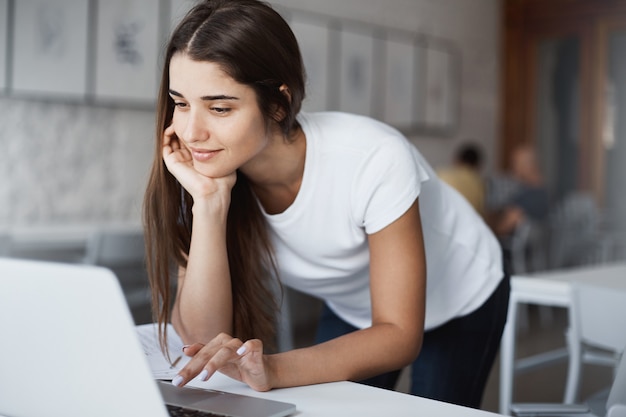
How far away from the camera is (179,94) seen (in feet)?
4.04

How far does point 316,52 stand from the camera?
573 centimetres

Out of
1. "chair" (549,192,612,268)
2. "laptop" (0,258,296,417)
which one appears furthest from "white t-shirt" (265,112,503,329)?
"chair" (549,192,612,268)

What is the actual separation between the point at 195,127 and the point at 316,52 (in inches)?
182

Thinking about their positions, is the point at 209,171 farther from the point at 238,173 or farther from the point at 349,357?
the point at 349,357

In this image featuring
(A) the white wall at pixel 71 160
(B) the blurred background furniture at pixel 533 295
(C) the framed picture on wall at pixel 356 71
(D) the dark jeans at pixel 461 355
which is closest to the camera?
(D) the dark jeans at pixel 461 355

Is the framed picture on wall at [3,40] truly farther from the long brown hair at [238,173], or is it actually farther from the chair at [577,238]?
the chair at [577,238]

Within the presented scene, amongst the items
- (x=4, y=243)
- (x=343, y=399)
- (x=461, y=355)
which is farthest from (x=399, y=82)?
(x=343, y=399)

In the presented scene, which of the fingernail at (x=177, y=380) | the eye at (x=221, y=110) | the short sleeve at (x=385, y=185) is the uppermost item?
the eye at (x=221, y=110)

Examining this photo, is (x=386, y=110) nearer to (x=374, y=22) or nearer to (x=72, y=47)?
(x=374, y=22)

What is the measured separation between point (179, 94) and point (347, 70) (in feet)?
16.1

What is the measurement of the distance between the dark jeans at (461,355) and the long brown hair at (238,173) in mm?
374

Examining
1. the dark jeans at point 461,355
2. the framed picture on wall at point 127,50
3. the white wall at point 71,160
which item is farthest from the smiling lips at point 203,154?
the framed picture on wall at point 127,50

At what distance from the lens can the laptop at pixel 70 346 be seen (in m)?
0.80

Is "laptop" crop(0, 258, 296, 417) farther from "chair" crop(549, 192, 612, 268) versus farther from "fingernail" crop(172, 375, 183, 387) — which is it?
"chair" crop(549, 192, 612, 268)
